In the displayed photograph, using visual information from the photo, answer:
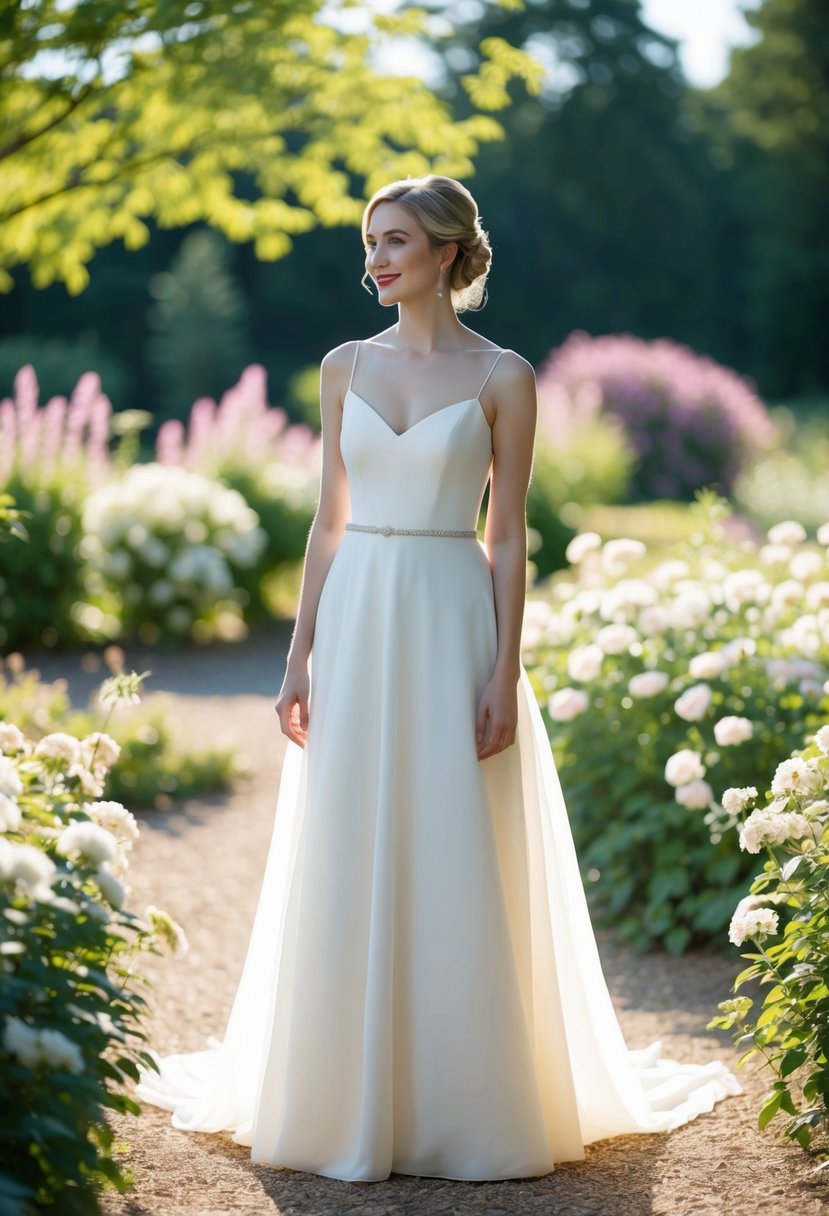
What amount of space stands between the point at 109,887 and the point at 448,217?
1.64 meters

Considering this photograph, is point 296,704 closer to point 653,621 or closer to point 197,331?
point 653,621

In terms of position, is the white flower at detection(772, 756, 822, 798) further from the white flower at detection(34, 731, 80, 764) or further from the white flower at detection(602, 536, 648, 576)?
the white flower at detection(602, 536, 648, 576)

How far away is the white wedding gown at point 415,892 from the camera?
3.01 metres

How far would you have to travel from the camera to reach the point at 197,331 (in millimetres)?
32000

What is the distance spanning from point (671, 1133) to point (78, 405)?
24.4 feet

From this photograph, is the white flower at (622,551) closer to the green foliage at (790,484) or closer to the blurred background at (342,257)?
the blurred background at (342,257)

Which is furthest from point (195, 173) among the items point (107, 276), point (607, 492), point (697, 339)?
point (697, 339)

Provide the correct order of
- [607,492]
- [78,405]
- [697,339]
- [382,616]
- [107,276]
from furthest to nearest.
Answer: [697,339], [107,276], [607,492], [78,405], [382,616]

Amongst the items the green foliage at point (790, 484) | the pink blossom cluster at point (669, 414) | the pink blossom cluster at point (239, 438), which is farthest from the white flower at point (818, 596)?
the pink blossom cluster at point (669, 414)

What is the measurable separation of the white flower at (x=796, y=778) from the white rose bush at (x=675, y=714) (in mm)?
1293

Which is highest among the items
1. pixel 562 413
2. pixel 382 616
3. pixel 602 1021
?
pixel 562 413

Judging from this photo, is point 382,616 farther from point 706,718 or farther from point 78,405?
point 78,405

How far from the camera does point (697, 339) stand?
1529 inches

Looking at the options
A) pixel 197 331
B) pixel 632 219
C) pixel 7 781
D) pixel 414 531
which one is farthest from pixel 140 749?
pixel 632 219
